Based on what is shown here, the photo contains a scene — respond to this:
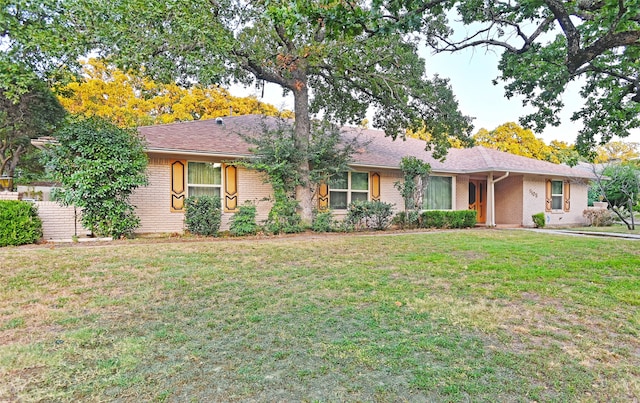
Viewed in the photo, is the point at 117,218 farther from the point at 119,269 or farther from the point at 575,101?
the point at 575,101

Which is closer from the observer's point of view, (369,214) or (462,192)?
(369,214)

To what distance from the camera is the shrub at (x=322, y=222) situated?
1129 centimetres

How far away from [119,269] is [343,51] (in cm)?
789

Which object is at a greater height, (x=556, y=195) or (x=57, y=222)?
(x=556, y=195)

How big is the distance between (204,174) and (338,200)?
4.89 meters

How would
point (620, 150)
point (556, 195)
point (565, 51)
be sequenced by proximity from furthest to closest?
point (620, 150)
point (556, 195)
point (565, 51)

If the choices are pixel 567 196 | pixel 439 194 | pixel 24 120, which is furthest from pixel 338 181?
pixel 24 120

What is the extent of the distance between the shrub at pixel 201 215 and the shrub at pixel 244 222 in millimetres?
555

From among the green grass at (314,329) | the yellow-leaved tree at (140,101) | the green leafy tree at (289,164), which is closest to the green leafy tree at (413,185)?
the green leafy tree at (289,164)

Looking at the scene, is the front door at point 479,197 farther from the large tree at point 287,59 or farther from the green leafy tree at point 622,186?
the large tree at point 287,59

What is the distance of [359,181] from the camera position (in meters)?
13.7

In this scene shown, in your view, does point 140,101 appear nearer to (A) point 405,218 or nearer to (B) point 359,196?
(B) point 359,196

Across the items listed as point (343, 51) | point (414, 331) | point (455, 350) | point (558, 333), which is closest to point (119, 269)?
point (414, 331)

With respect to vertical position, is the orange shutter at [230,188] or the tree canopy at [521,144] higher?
the tree canopy at [521,144]
